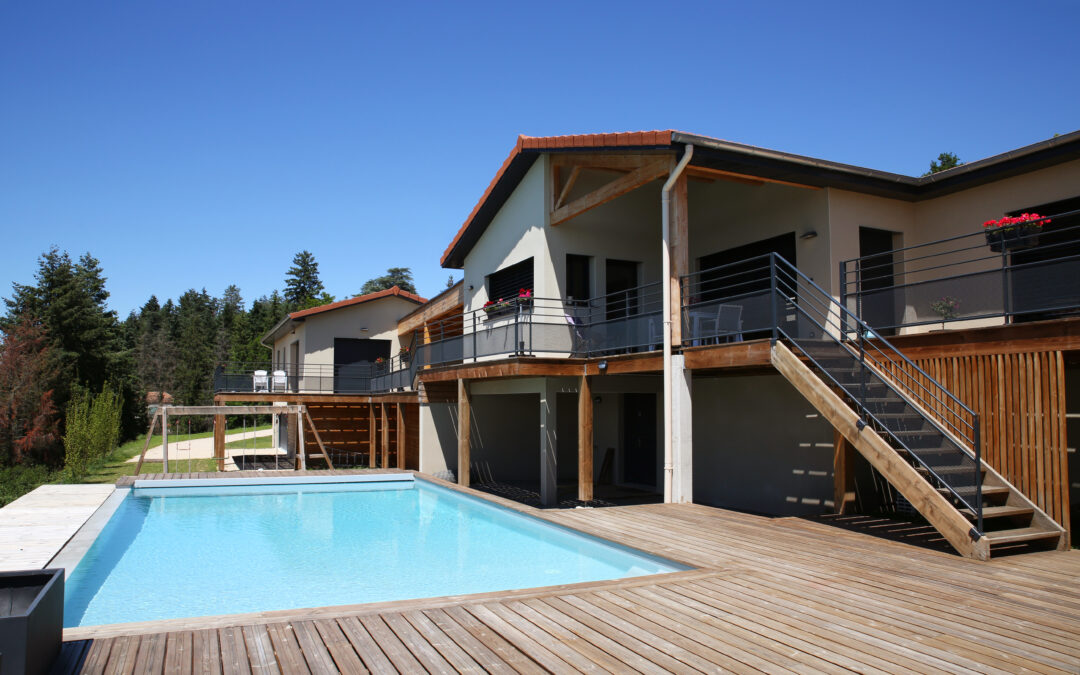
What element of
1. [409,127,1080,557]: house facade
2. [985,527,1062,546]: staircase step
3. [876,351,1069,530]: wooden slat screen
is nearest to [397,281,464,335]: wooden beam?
[409,127,1080,557]: house facade

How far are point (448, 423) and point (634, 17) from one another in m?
10.9

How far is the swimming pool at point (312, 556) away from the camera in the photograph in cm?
768

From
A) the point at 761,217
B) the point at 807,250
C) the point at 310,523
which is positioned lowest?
the point at 310,523

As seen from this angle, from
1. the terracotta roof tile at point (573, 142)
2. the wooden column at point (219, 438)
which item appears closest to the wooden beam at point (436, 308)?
the terracotta roof tile at point (573, 142)

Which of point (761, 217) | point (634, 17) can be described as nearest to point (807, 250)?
point (761, 217)

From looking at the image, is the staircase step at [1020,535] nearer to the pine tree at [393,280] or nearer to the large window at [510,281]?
the large window at [510,281]

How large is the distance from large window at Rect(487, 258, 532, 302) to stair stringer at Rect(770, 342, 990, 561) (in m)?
6.98

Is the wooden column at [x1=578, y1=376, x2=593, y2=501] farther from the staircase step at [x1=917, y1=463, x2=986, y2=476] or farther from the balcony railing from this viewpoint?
the staircase step at [x1=917, y1=463, x2=986, y2=476]

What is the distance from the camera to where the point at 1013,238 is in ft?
30.1

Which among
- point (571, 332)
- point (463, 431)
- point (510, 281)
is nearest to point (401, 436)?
point (463, 431)

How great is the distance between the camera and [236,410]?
18781 millimetres

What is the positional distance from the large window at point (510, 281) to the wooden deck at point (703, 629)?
9326mm

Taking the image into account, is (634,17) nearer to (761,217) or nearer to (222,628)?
(761,217)

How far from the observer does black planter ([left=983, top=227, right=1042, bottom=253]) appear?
9059mm
